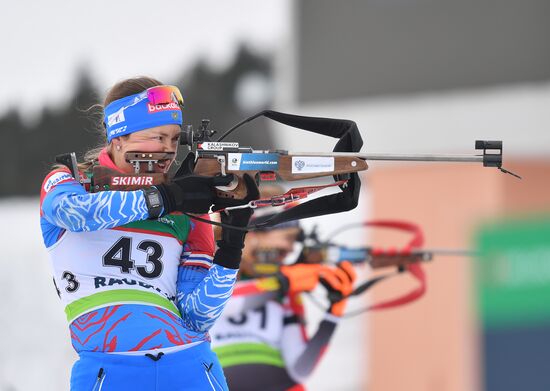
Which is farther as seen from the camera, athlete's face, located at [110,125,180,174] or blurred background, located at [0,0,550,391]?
blurred background, located at [0,0,550,391]

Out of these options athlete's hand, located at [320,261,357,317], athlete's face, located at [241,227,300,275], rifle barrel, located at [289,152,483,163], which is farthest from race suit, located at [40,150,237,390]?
athlete's face, located at [241,227,300,275]

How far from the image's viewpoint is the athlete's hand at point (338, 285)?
5227 mm

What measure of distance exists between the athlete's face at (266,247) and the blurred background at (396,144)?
0.73m

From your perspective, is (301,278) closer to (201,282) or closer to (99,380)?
(201,282)

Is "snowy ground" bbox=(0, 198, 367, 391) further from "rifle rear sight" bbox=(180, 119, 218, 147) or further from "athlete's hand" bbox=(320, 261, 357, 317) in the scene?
"rifle rear sight" bbox=(180, 119, 218, 147)

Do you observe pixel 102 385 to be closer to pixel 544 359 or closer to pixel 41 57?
pixel 544 359

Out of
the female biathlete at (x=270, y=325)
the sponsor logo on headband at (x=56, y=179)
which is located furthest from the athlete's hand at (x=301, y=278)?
the sponsor logo on headband at (x=56, y=179)

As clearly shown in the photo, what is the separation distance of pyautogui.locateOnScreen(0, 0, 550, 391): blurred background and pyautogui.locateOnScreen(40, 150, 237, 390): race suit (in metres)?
0.65

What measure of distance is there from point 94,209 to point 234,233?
48 cm

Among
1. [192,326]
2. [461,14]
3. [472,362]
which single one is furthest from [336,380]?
[461,14]

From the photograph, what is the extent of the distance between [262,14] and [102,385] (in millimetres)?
25221

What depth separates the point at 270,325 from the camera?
552cm

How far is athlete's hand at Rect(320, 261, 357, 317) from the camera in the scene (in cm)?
523

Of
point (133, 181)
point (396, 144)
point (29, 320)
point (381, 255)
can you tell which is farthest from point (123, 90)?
point (396, 144)
